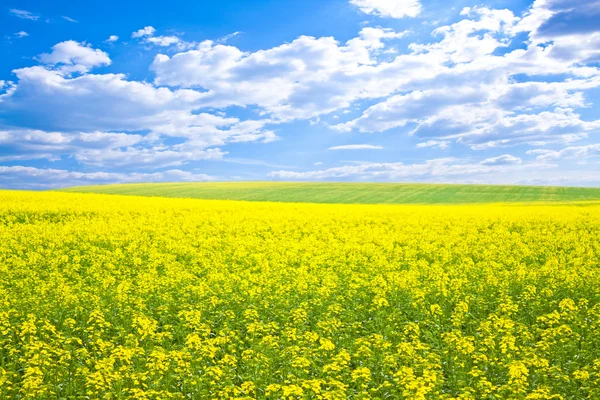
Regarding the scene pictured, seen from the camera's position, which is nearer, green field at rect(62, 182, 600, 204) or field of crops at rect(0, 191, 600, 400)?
field of crops at rect(0, 191, 600, 400)

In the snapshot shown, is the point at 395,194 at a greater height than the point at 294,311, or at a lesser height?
greater

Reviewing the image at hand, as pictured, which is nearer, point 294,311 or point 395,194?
point 294,311

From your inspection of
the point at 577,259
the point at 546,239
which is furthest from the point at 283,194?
the point at 577,259

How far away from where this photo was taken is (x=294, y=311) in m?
13.4

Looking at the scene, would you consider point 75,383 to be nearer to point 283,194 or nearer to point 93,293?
point 93,293

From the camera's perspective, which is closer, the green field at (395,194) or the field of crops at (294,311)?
the field of crops at (294,311)

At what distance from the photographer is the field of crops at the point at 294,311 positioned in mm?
9750

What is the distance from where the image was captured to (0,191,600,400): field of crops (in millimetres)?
9750

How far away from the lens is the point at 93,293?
1617 cm

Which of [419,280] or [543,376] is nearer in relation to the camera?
[543,376]

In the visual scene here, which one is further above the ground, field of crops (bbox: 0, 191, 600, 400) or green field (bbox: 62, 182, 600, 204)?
green field (bbox: 62, 182, 600, 204)

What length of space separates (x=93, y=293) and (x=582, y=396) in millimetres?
14472

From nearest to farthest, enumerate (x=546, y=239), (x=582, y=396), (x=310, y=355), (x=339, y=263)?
(x=582, y=396) → (x=310, y=355) → (x=339, y=263) → (x=546, y=239)

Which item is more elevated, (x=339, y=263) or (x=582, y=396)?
(x=339, y=263)
